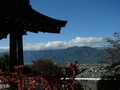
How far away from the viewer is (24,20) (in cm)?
809

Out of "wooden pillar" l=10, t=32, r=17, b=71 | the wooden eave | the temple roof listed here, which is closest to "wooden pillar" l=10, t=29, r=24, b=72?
"wooden pillar" l=10, t=32, r=17, b=71

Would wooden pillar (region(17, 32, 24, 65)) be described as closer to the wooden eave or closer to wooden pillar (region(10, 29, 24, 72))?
wooden pillar (region(10, 29, 24, 72))

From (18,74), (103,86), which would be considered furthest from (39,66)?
(18,74)

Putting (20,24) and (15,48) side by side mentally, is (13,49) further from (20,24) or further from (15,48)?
(20,24)

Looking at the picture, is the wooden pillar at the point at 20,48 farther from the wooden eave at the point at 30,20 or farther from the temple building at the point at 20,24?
the wooden eave at the point at 30,20

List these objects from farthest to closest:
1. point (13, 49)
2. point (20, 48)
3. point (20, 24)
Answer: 1. point (20, 48)
2. point (13, 49)
3. point (20, 24)

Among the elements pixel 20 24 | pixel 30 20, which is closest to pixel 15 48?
pixel 20 24

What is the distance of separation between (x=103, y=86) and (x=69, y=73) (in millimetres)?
6725

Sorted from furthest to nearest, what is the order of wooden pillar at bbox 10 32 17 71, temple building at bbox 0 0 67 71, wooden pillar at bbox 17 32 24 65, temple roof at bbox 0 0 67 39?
wooden pillar at bbox 17 32 24 65
wooden pillar at bbox 10 32 17 71
temple building at bbox 0 0 67 71
temple roof at bbox 0 0 67 39

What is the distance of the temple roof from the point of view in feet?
24.6

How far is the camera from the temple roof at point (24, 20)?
750cm

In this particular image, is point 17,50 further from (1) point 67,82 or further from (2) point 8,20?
(1) point 67,82

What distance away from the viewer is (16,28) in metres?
9.08

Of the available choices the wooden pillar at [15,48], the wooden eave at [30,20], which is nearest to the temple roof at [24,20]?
the wooden eave at [30,20]
